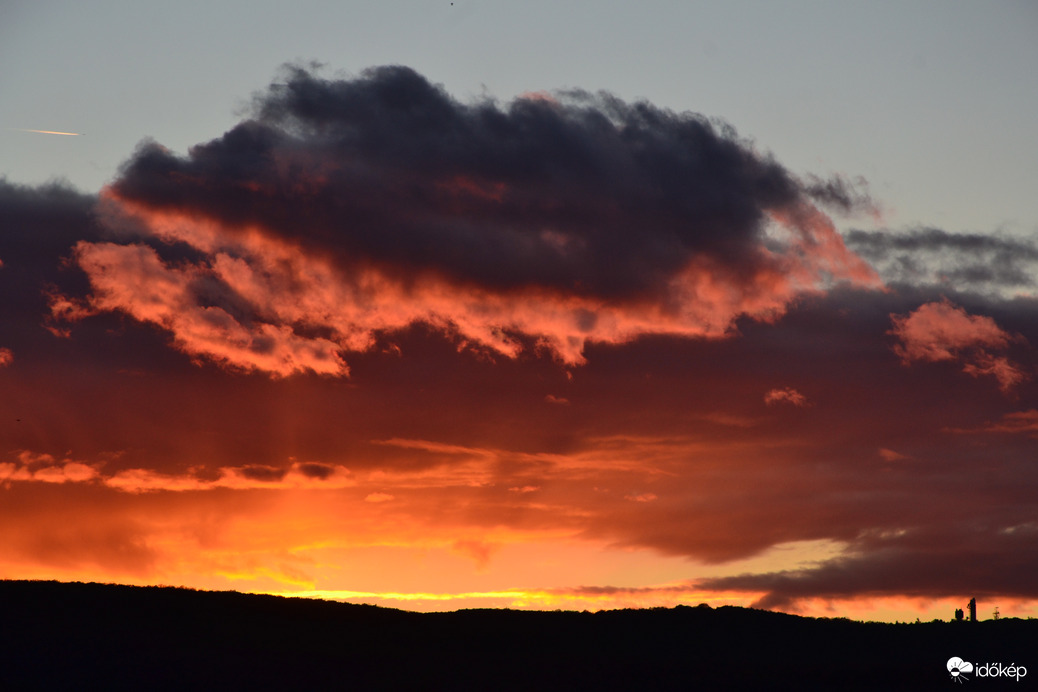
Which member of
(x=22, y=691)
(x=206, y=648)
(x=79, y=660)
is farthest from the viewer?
(x=206, y=648)

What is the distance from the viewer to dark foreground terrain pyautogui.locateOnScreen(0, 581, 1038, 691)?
59906mm

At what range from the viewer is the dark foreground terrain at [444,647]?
59.9 meters

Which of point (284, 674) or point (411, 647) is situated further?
point (411, 647)

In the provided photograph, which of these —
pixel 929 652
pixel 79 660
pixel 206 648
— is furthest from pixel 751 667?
pixel 79 660

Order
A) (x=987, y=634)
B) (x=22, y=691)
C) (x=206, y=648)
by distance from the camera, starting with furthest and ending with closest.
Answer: (x=987, y=634) < (x=206, y=648) < (x=22, y=691)

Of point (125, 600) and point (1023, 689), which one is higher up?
point (125, 600)

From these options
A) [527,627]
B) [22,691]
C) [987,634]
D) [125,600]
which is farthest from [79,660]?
[987,634]

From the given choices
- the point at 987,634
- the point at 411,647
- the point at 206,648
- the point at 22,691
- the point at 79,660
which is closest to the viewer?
the point at 22,691

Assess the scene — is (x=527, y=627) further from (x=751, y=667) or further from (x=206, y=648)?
(x=206, y=648)

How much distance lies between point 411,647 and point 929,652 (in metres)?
32.3

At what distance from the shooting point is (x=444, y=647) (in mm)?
68562

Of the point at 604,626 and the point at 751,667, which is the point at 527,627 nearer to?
the point at 604,626

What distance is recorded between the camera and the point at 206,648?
63.9 meters

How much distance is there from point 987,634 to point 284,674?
4637 centimetres
